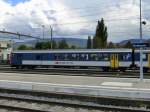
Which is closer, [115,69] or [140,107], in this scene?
[140,107]

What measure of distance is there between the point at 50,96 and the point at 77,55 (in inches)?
1034

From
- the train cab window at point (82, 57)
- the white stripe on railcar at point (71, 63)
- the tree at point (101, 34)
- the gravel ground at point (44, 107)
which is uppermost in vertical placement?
the tree at point (101, 34)

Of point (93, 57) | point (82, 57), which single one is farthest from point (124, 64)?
point (82, 57)

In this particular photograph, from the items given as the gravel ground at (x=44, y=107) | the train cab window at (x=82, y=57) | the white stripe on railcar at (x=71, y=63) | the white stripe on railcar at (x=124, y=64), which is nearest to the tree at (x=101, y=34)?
the white stripe on railcar at (x=71, y=63)

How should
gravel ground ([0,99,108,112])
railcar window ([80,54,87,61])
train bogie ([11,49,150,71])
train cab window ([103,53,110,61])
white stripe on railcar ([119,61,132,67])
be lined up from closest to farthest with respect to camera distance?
gravel ground ([0,99,108,112]) → train bogie ([11,49,150,71]) → white stripe on railcar ([119,61,132,67]) → train cab window ([103,53,110,61]) → railcar window ([80,54,87,61])

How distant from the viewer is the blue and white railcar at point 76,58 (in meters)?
40.9

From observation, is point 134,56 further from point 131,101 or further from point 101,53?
point 131,101

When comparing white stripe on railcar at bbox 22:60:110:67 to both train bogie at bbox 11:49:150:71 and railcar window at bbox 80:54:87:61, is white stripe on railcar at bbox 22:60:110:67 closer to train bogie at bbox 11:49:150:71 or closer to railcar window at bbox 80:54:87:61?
train bogie at bbox 11:49:150:71

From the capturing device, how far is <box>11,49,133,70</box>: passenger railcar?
40938 millimetres

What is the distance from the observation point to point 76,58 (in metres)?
44.7

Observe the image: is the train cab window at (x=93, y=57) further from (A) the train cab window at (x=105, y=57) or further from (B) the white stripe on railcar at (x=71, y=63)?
(A) the train cab window at (x=105, y=57)

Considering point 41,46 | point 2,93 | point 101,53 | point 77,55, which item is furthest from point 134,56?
point 41,46

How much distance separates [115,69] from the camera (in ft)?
135

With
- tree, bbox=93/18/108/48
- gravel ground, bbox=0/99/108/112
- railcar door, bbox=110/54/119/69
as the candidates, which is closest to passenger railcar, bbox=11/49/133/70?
railcar door, bbox=110/54/119/69
